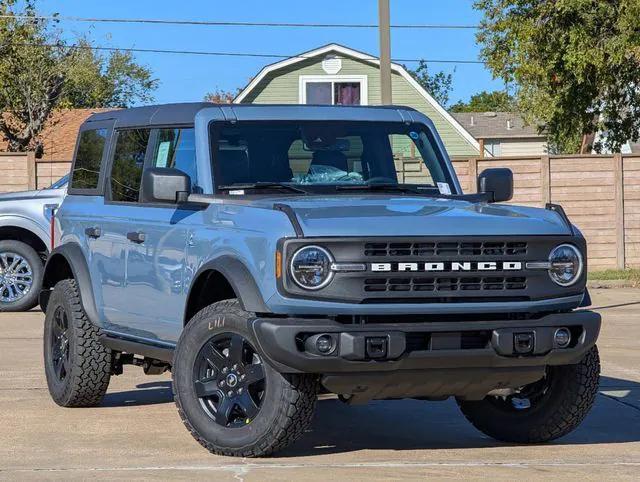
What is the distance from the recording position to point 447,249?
7277mm

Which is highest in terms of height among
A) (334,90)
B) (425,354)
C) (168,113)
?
(334,90)

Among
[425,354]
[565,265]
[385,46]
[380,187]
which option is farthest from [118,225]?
[385,46]

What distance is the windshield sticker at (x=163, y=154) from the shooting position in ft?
29.3

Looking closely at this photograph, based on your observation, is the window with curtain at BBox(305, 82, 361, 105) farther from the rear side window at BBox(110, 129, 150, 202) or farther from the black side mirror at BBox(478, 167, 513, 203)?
the black side mirror at BBox(478, 167, 513, 203)

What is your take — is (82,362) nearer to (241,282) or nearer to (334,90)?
(241,282)

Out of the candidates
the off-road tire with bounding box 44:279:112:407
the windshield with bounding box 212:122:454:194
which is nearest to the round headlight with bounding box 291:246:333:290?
the windshield with bounding box 212:122:454:194

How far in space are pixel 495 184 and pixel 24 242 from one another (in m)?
10.2

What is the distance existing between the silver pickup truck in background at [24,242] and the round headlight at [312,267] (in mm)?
10637

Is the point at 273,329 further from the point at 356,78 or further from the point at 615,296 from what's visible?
the point at 356,78

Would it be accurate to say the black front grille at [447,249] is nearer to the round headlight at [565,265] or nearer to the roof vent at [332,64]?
the round headlight at [565,265]

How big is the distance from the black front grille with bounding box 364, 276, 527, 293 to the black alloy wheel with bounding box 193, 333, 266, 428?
2.40 ft

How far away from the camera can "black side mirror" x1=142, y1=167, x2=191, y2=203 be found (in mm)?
8062

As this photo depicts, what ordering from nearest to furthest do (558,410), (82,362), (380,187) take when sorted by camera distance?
(558,410) < (380,187) < (82,362)

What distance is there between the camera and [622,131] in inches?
1267
